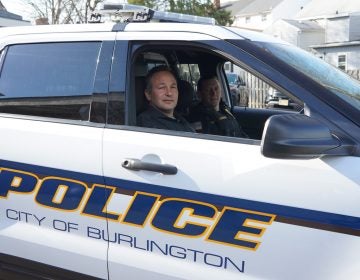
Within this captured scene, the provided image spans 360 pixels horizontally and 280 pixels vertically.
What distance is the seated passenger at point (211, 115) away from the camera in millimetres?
3381

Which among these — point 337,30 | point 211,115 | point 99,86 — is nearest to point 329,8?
point 337,30

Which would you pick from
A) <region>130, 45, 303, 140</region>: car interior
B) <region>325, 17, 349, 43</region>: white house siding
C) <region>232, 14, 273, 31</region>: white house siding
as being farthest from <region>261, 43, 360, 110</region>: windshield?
<region>232, 14, 273, 31</region>: white house siding

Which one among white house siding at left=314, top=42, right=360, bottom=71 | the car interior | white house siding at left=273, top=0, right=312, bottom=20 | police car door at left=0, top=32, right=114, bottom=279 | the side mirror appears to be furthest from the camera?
white house siding at left=273, top=0, right=312, bottom=20

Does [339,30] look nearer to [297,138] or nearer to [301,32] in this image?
[301,32]

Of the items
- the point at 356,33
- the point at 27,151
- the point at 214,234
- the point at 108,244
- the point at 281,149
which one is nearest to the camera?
the point at 281,149

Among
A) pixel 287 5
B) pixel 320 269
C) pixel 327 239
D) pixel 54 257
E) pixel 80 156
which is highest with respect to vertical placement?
pixel 287 5

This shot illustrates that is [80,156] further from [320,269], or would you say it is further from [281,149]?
[320,269]

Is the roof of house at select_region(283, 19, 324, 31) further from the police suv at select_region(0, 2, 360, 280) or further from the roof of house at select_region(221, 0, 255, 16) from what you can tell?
the police suv at select_region(0, 2, 360, 280)

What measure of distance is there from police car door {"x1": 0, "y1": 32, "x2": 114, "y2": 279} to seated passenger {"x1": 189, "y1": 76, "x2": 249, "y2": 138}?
876 millimetres

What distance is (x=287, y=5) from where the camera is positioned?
58.4 metres

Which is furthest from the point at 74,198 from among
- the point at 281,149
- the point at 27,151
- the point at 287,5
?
the point at 287,5

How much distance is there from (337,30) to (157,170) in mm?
38980

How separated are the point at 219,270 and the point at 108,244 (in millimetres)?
605

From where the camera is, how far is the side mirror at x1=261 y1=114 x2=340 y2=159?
194 centimetres
